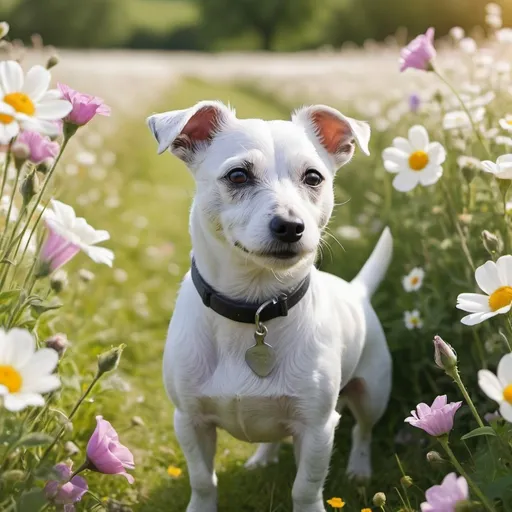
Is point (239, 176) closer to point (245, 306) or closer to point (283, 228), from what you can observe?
point (283, 228)

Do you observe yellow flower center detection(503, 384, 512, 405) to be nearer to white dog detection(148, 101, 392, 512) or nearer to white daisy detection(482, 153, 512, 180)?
white daisy detection(482, 153, 512, 180)

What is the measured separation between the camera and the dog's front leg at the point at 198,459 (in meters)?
3.14

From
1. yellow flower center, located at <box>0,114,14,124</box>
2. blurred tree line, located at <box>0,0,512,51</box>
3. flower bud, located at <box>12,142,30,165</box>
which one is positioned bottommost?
blurred tree line, located at <box>0,0,512,51</box>

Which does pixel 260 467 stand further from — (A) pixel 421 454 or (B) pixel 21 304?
(B) pixel 21 304

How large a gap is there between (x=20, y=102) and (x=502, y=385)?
4.68 ft

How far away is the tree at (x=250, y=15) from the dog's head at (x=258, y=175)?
39.6 meters

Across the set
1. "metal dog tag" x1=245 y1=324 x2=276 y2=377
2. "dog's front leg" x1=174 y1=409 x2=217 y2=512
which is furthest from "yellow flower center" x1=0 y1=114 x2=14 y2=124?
"dog's front leg" x1=174 y1=409 x2=217 y2=512

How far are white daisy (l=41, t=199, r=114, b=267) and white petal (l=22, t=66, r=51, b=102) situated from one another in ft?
1.32

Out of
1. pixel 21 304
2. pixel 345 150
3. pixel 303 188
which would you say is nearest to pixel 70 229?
pixel 21 304

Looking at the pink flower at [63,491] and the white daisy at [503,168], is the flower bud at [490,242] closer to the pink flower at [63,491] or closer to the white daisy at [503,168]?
the white daisy at [503,168]

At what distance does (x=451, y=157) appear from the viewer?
4.41 meters

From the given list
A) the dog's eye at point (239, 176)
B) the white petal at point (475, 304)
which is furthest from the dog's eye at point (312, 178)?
the white petal at point (475, 304)

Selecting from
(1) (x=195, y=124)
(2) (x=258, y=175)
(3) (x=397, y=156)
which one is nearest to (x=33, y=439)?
(2) (x=258, y=175)

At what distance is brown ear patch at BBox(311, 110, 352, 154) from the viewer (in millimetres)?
3221
